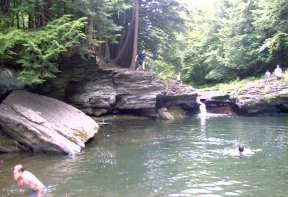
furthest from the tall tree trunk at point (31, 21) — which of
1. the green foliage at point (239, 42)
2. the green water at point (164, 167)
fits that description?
the green foliage at point (239, 42)

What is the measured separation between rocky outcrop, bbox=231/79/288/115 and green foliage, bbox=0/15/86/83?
17263 mm

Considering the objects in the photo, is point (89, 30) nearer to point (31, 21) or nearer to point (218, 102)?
point (31, 21)

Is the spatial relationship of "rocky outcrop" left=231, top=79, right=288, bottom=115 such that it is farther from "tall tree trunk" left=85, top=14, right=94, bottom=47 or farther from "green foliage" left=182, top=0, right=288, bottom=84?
"tall tree trunk" left=85, top=14, right=94, bottom=47

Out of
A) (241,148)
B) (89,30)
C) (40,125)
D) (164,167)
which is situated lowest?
(164,167)

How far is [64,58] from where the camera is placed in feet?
74.5

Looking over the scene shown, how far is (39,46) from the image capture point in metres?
18.6

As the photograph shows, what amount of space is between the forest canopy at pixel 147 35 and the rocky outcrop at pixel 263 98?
557 centimetres

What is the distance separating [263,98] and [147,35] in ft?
38.3

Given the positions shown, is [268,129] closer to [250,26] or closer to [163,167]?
[163,167]

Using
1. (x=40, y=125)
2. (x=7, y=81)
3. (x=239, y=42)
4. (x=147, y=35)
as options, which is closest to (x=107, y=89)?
(x=7, y=81)

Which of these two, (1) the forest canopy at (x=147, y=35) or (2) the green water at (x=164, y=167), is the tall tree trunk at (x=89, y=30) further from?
(2) the green water at (x=164, y=167)

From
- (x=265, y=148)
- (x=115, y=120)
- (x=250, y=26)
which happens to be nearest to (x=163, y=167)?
(x=265, y=148)

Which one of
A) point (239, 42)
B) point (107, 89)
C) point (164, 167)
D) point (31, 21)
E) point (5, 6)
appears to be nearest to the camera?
point (164, 167)

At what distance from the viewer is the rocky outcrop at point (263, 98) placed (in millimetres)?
30000
